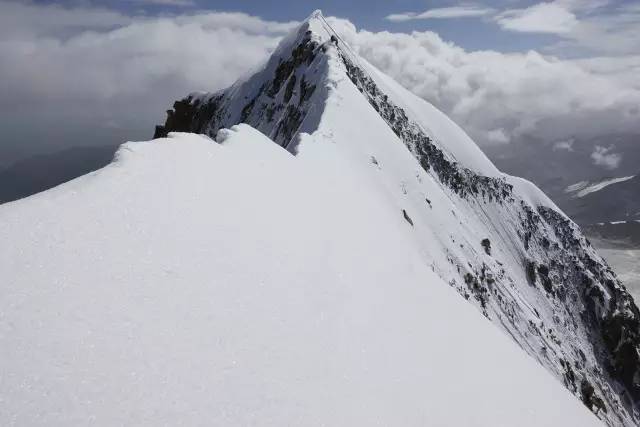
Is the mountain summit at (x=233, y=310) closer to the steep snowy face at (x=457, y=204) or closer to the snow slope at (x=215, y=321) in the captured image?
the snow slope at (x=215, y=321)

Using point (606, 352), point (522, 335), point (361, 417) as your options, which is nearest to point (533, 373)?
point (361, 417)

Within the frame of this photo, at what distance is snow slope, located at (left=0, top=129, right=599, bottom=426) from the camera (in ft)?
27.7

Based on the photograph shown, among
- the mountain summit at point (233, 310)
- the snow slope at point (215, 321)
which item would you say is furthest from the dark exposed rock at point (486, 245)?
the snow slope at point (215, 321)

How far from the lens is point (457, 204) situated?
252 feet

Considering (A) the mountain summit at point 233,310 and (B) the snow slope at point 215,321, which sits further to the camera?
(A) the mountain summit at point 233,310

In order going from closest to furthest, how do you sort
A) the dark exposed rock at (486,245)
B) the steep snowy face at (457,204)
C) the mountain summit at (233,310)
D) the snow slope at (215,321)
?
the snow slope at (215,321), the mountain summit at (233,310), the steep snowy face at (457,204), the dark exposed rock at (486,245)

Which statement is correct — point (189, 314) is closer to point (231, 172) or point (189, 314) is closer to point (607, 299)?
point (231, 172)

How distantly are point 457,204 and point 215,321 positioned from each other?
7080 centimetres

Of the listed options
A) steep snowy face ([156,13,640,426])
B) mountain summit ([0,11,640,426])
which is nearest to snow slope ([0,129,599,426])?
mountain summit ([0,11,640,426])

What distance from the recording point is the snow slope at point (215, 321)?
845 cm

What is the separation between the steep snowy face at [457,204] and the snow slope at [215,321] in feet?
52.2

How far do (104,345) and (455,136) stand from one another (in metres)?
93.7

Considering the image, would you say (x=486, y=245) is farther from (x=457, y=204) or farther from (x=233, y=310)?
(x=233, y=310)

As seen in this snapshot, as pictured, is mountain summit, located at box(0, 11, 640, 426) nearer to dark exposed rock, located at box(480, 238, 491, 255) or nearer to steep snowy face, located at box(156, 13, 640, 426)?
steep snowy face, located at box(156, 13, 640, 426)
